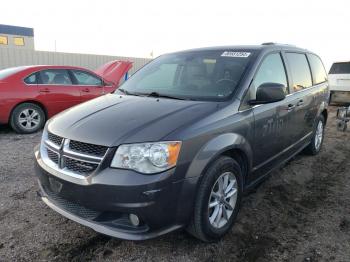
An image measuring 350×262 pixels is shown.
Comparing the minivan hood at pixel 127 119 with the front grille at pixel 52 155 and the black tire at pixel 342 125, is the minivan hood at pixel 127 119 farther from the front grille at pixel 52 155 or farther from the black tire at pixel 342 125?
the black tire at pixel 342 125

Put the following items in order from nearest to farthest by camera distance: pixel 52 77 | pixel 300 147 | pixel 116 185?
pixel 116 185 → pixel 300 147 → pixel 52 77

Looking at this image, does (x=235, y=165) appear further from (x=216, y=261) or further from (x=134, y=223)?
(x=134, y=223)

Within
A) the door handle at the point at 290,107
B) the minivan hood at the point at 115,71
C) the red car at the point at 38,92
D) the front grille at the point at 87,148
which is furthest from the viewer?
the minivan hood at the point at 115,71

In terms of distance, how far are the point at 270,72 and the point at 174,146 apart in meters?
1.85

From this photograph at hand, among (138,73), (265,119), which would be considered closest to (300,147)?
(265,119)

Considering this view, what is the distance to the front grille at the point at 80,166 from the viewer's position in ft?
8.20

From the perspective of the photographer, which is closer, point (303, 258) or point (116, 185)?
point (116, 185)

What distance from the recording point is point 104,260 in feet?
8.77

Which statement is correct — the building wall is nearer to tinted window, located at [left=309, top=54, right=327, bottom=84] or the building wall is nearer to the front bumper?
tinted window, located at [left=309, top=54, right=327, bottom=84]

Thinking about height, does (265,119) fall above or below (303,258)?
above

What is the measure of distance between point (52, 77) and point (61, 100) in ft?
1.84

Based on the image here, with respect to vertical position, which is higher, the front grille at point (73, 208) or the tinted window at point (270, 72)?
the tinted window at point (270, 72)

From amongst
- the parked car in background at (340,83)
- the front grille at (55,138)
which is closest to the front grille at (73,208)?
the front grille at (55,138)


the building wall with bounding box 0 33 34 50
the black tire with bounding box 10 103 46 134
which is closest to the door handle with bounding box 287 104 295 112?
the black tire with bounding box 10 103 46 134
